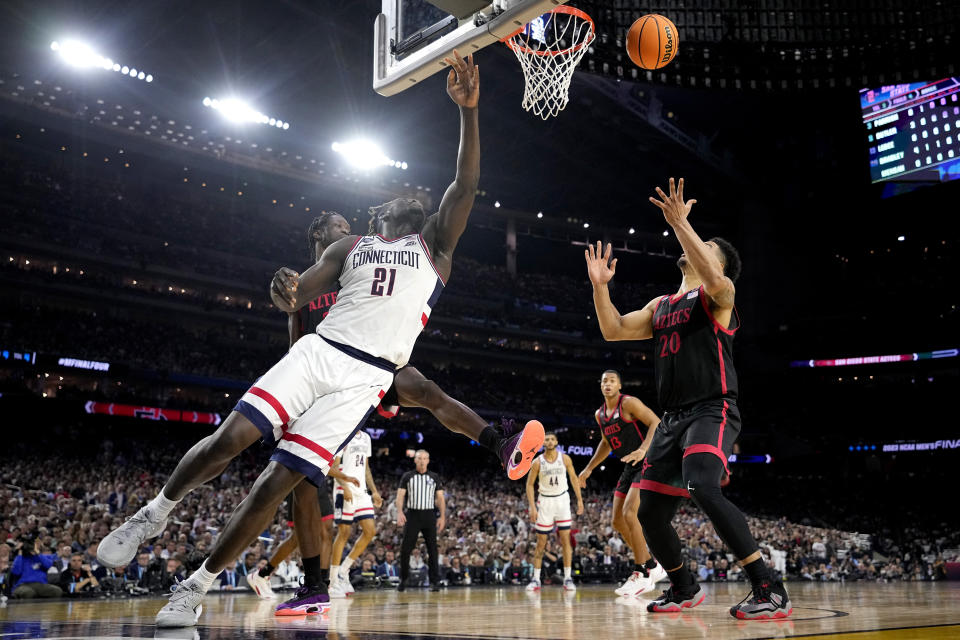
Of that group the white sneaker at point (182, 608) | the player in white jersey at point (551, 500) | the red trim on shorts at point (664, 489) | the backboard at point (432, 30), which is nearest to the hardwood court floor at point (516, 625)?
the white sneaker at point (182, 608)

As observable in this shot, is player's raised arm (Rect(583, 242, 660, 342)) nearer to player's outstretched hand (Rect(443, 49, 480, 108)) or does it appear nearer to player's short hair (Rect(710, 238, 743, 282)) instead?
player's short hair (Rect(710, 238, 743, 282))

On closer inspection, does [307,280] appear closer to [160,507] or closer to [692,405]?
[160,507]

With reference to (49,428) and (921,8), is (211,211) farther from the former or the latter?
(921,8)

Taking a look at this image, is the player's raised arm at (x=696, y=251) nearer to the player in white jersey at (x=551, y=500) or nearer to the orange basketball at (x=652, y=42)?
the orange basketball at (x=652, y=42)

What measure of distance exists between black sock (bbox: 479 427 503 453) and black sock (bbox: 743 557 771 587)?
1.66m

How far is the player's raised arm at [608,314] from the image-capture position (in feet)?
17.1

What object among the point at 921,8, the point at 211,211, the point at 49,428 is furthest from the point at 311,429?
the point at 211,211

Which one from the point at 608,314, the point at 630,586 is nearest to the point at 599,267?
the point at 608,314

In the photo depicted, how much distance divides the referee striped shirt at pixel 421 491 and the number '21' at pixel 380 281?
23.7 feet

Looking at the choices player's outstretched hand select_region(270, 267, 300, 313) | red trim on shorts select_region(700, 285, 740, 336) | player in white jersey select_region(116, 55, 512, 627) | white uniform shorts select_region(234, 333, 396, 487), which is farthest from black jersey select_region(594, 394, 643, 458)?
player's outstretched hand select_region(270, 267, 300, 313)

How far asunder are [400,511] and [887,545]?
24137mm

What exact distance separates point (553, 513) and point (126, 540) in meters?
7.91

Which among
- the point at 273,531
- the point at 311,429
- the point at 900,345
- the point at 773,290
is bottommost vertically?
the point at 273,531

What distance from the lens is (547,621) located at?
4.29m
